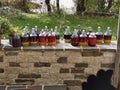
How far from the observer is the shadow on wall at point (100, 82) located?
333 centimetres

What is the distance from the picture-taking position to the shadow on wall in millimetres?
3330

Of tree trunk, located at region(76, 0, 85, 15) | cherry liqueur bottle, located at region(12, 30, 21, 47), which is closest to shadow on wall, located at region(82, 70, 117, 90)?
cherry liqueur bottle, located at region(12, 30, 21, 47)

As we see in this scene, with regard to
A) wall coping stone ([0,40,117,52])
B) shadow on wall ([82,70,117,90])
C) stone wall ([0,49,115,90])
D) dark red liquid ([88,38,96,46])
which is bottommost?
shadow on wall ([82,70,117,90])

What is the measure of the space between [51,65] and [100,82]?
511 mm

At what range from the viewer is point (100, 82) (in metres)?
3.36

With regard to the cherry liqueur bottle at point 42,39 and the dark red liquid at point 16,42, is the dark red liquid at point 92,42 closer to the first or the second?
the cherry liqueur bottle at point 42,39

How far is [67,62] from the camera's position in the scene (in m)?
3.36

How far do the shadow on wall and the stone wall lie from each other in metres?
0.04

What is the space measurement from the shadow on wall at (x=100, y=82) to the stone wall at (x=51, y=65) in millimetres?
43

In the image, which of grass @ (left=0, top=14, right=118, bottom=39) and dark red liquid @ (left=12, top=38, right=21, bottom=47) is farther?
grass @ (left=0, top=14, right=118, bottom=39)

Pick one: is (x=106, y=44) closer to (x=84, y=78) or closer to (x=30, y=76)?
(x=84, y=78)

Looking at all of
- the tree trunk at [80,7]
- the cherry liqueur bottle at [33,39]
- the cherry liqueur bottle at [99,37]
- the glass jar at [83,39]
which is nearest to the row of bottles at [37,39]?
the cherry liqueur bottle at [33,39]

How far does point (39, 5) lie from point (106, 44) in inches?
181

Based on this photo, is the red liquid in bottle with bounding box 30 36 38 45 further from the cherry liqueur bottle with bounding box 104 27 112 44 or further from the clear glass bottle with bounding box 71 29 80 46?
the cherry liqueur bottle with bounding box 104 27 112 44
